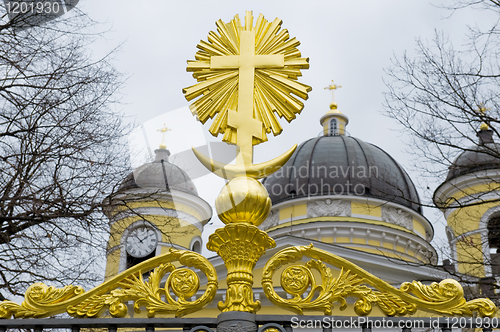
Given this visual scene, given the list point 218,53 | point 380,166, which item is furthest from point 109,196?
point 380,166

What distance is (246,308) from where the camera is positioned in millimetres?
3814

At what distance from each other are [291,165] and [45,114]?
21.5 metres

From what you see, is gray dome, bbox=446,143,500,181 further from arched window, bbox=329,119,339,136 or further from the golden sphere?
arched window, bbox=329,119,339,136

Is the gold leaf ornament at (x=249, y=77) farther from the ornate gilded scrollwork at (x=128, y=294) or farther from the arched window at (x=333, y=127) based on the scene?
the arched window at (x=333, y=127)

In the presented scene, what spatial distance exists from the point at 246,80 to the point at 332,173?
2582cm

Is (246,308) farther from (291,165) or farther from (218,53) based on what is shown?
(291,165)

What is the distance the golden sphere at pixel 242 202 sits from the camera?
3.86 metres

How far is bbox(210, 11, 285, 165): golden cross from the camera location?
13.6 feet

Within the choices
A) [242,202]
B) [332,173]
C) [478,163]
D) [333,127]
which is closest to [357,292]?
[242,202]

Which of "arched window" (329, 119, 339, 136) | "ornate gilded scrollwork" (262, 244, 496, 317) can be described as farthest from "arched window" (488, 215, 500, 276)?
"arched window" (329, 119, 339, 136)

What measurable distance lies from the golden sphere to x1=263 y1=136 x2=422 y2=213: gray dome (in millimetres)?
25180

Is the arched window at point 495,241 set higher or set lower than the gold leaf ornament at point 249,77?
higher

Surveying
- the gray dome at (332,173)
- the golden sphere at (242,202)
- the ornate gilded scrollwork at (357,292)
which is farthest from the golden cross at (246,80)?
the gray dome at (332,173)

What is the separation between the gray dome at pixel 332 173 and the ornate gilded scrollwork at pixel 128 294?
25.2 metres
